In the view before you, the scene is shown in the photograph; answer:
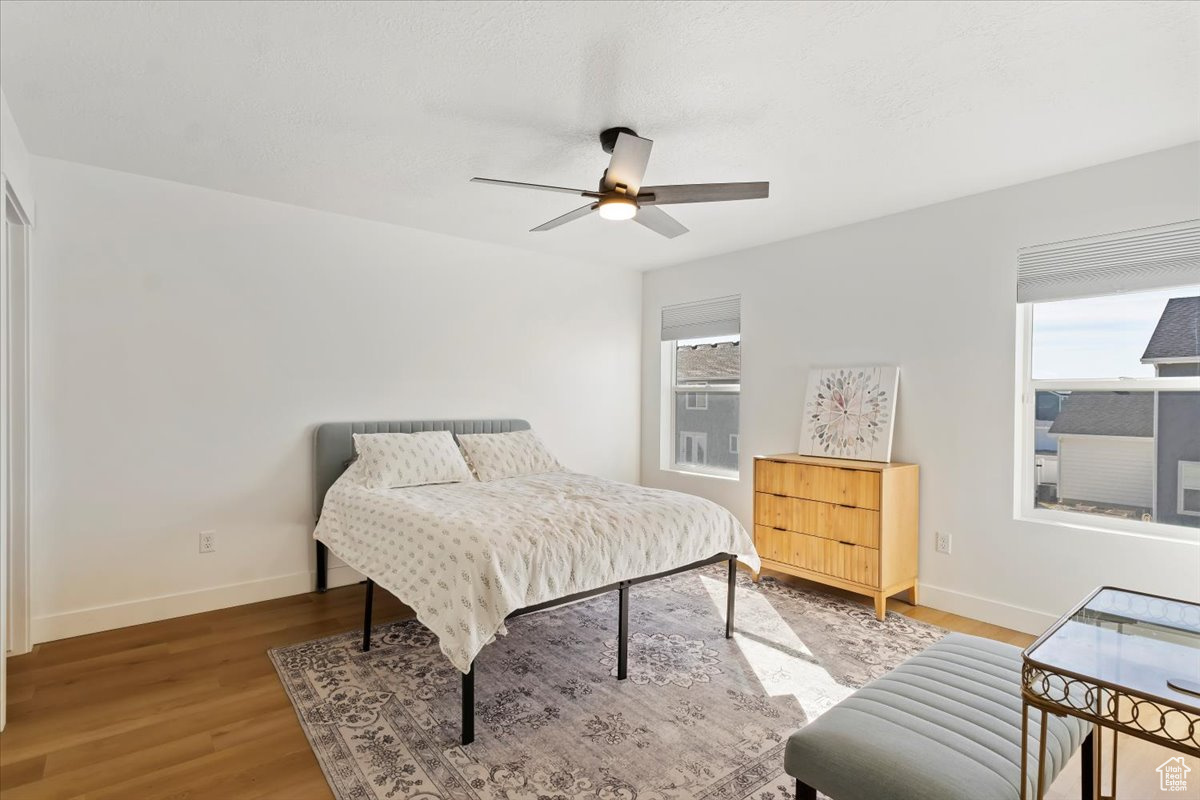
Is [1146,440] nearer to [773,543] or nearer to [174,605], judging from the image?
[773,543]

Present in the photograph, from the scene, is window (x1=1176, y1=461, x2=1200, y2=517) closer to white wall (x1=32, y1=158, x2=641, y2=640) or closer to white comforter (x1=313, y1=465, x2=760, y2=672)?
white comforter (x1=313, y1=465, x2=760, y2=672)

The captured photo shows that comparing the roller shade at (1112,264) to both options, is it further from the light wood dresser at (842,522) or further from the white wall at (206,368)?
the white wall at (206,368)

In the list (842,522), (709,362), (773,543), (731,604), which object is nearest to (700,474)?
(709,362)

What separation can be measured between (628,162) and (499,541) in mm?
1605

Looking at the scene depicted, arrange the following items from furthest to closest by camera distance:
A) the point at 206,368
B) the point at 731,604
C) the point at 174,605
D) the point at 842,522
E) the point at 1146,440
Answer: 1. the point at 842,522
2. the point at 206,368
3. the point at 174,605
4. the point at 731,604
5. the point at 1146,440

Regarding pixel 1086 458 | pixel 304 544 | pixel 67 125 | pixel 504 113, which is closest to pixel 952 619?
pixel 1086 458

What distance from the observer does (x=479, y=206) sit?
373cm

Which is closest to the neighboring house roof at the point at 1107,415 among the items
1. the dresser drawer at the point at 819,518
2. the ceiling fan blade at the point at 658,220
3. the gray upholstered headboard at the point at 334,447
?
the dresser drawer at the point at 819,518

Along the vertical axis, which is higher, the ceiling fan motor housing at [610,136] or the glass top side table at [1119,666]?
the ceiling fan motor housing at [610,136]

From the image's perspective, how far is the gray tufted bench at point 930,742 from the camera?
1.30 meters

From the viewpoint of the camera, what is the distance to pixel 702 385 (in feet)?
17.4

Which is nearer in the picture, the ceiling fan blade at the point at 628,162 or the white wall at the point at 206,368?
the ceiling fan blade at the point at 628,162

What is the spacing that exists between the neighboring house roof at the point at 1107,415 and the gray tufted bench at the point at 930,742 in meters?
2.05

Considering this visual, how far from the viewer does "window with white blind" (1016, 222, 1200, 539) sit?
9.37 feet
